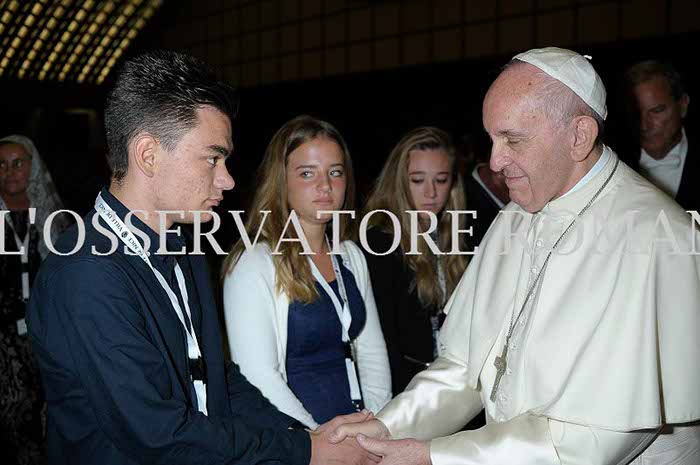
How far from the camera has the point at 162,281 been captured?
1.66m

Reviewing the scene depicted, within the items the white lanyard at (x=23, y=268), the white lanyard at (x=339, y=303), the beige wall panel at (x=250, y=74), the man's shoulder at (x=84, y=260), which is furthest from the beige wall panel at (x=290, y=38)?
the man's shoulder at (x=84, y=260)

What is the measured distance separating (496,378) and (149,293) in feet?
3.38

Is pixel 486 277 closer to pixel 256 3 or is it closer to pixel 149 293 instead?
pixel 149 293

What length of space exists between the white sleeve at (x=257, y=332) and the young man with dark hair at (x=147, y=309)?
1.39 ft

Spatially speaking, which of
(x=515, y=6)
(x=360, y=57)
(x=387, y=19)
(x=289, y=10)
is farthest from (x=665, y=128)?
(x=289, y=10)

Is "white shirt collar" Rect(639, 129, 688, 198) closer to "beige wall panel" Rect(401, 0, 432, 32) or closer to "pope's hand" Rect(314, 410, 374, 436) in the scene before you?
"pope's hand" Rect(314, 410, 374, 436)

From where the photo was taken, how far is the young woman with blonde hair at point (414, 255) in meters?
2.89

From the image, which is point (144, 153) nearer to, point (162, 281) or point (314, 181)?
point (162, 281)

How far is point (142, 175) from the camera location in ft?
5.44

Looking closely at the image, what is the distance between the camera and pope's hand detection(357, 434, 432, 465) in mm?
1788

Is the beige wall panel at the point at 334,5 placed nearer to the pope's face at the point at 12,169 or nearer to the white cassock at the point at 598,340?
the pope's face at the point at 12,169

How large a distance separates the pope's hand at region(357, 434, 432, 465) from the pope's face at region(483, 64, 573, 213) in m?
0.78

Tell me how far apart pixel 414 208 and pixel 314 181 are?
2.52 ft

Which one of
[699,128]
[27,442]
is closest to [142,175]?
[27,442]
